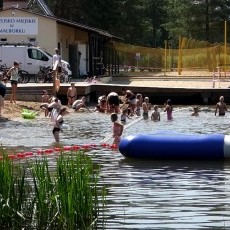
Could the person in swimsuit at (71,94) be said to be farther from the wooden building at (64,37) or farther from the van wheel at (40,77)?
the wooden building at (64,37)

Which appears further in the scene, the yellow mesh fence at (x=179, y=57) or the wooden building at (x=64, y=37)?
the yellow mesh fence at (x=179, y=57)

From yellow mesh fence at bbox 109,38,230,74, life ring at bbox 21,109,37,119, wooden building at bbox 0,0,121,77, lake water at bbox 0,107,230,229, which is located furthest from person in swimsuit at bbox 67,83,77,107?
yellow mesh fence at bbox 109,38,230,74

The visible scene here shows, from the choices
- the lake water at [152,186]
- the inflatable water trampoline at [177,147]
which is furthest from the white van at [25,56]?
the inflatable water trampoline at [177,147]

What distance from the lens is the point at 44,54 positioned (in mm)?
45594

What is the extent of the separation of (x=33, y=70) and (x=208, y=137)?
1138 inches

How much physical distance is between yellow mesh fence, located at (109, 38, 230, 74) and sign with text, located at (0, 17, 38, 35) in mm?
11021

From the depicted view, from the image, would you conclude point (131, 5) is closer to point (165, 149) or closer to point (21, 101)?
point (21, 101)

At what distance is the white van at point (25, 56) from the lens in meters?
45.4

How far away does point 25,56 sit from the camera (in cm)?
4544

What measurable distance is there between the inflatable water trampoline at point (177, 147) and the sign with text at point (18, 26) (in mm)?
32930

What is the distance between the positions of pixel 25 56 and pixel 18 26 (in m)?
5.35

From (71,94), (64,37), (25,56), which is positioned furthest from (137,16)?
(71,94)

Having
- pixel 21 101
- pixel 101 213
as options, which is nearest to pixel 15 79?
pixel 21 101

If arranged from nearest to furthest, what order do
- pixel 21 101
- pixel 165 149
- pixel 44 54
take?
pixel 165 149
pixel 21 101
pixel 44 54
